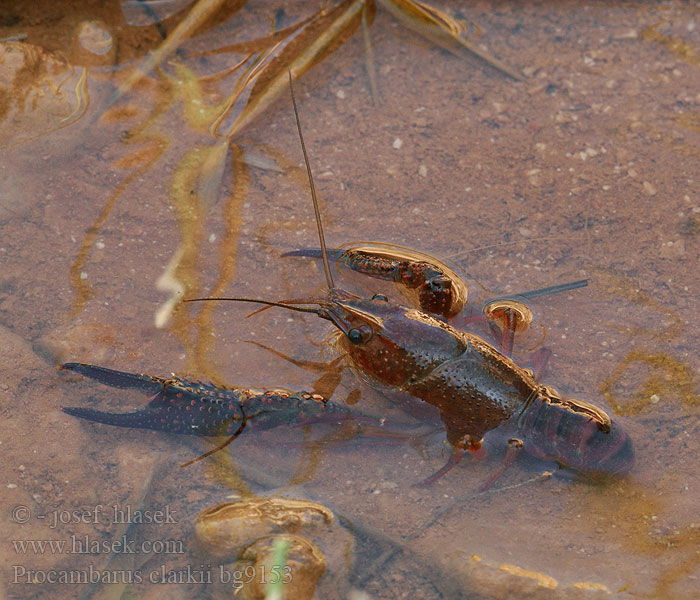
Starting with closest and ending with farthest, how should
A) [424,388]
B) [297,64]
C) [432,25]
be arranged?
[424,388]
[297,64]
[432,25]

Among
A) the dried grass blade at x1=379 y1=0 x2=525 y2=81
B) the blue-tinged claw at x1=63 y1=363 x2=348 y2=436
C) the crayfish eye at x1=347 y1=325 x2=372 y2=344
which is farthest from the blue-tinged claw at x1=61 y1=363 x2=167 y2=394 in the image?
the dried grass blade at x1=379 y1=0 x2=525 y2=81

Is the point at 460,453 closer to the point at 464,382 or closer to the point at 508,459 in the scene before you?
the point at 508,459

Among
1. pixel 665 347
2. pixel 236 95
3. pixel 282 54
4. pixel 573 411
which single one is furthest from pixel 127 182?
pixel 665 347

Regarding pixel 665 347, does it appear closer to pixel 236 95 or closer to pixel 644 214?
pixel 644 214

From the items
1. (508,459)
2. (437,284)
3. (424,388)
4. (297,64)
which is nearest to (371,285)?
(437,284)

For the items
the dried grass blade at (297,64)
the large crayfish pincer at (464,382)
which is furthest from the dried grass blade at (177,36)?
the large crayfish pincer at (464,382)

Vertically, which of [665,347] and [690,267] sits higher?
[690,267]

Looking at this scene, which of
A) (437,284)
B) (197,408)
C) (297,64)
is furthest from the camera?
(297,64)

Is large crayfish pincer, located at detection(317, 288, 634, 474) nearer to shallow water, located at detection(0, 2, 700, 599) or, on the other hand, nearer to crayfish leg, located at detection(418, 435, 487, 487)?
crayfish leg, located at detection(418, 435, 487, 487)
